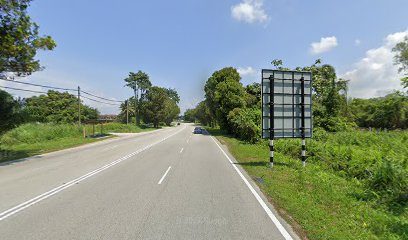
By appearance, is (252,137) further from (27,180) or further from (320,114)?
(27,180)

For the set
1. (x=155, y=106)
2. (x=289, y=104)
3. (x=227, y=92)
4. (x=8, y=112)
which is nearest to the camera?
(x=289, y=104)

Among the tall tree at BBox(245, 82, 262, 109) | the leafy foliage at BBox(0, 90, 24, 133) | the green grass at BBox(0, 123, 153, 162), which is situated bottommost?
the green grass at BBox(0, 123, 153, 162)

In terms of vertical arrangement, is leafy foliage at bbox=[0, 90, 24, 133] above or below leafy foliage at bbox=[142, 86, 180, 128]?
below

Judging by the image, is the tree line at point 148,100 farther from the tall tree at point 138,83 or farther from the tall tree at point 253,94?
the tall tree at point 253,94

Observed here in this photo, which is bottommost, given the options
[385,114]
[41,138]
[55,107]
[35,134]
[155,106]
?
[41,138]

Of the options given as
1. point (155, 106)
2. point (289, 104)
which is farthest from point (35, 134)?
point (155, 106)

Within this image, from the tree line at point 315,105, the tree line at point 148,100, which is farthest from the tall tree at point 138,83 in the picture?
the tree line at point 315,105

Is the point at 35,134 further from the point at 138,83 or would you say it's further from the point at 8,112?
the point at 138,83

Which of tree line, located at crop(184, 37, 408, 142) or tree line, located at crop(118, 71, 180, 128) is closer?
tree line, located at crop(184, 37, 408, 142)

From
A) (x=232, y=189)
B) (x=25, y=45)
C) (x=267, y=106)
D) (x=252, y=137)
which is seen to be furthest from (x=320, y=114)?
(x=25, y=45)

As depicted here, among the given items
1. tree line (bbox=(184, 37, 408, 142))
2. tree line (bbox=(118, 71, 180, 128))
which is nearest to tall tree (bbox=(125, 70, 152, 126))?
tree line (bbox=(118, 71, 180, 128))

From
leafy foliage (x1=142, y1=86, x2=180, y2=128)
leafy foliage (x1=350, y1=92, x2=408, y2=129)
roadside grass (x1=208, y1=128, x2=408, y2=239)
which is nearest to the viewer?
roadside grass (x1=208, y1=128, x2=408, y2=239)

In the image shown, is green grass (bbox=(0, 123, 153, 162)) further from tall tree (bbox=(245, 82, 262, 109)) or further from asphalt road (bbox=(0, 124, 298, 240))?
tall tree (bbox=(245, 82, 262, 109))

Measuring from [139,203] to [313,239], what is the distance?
13.6 ft
